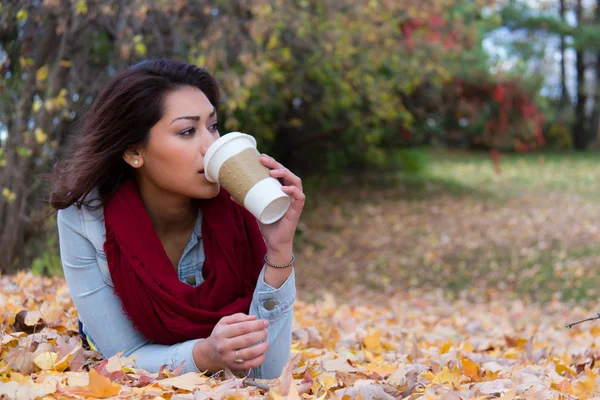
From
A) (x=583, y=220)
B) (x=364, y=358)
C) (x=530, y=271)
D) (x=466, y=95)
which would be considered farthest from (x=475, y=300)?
(x=466, y=95)

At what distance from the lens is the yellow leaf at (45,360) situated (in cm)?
185

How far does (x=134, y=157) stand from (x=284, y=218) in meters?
0.52

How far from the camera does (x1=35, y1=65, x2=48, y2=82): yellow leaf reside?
461cm

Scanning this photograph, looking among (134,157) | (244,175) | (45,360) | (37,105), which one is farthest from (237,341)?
(37,105)

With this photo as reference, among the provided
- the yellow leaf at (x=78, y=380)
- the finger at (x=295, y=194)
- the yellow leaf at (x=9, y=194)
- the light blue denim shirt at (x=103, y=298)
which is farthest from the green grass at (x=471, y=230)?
the yellow leaf at (x=78, y=380)

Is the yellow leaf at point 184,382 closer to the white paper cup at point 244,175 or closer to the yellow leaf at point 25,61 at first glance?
the white paper cup at point 244,175

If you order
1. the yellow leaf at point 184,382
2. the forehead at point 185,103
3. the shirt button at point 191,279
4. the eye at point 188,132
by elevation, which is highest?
the forehead at point 185,103

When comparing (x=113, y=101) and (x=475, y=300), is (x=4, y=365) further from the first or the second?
(x=475, y=300)

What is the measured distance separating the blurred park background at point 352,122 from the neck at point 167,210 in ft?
1.46

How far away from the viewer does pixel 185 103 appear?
201 cm

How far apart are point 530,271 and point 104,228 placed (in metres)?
6.12

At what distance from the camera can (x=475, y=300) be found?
6.80 m

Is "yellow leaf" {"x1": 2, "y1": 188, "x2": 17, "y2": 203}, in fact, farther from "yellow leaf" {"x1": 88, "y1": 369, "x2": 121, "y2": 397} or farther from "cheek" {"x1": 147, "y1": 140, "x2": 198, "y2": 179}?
"yellow leaf" {"x1": 88, "y1": 369, "x2": 121, "y2": 397}

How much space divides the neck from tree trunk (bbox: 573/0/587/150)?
22327 mm
